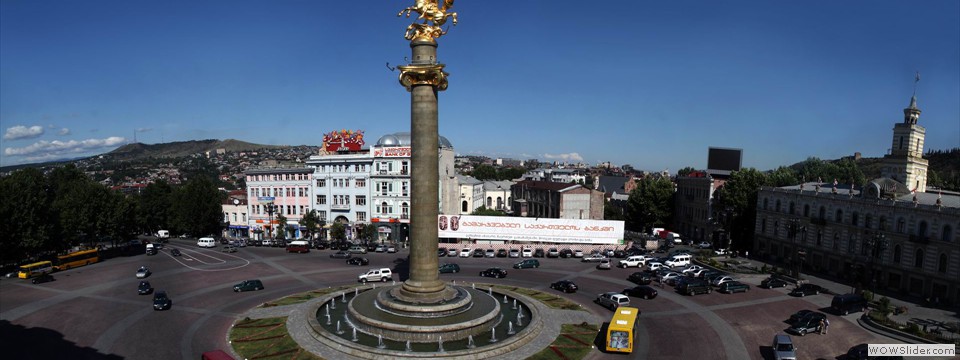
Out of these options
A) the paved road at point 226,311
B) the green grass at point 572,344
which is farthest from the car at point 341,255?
the green grass at point 572,344

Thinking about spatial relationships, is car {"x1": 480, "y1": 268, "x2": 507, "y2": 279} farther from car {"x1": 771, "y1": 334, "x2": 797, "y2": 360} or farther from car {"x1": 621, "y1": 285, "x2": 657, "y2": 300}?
car {"x1": 771, "y1": 334, "x2": 797, "y2": 360}

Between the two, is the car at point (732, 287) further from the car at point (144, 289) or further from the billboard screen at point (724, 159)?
the billboard screen at point (724, 159)

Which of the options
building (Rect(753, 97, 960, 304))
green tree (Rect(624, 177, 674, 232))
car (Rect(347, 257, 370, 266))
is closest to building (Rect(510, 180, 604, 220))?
green tree (Rect(624, 177, 674, 232))

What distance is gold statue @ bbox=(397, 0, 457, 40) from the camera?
34.6m

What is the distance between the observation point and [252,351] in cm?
3019

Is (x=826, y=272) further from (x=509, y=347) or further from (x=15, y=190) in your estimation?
(x=15, y=190)

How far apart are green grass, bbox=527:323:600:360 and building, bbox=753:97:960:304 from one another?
32.1 metres

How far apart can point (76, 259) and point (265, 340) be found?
4448 centimetres

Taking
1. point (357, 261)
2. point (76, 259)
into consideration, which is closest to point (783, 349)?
point (357, 261)

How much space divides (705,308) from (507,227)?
1417 inches

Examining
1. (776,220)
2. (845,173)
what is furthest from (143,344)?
(845,173)

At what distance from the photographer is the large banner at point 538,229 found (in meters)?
73.3

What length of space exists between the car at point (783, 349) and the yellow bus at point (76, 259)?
7268cm

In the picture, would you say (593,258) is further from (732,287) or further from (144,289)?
(144,289)
